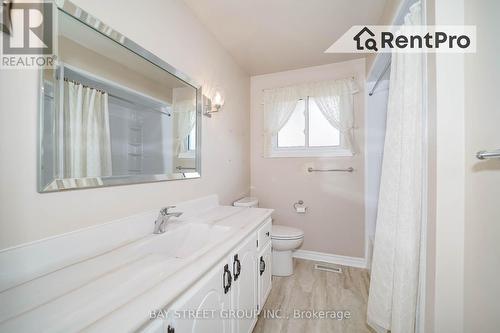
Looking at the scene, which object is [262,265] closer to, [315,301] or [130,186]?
[315,301]

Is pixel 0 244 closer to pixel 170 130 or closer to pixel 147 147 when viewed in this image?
pixel 147 147

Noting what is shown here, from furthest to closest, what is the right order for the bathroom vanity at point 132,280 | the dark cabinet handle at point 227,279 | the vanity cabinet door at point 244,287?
the vanity cabinet door at point 244,287, the dark cabinet handle at point 227,279, the bathroom vanity at point 132,280

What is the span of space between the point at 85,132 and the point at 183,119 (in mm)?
688

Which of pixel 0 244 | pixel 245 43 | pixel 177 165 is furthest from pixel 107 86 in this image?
pixel 245 43

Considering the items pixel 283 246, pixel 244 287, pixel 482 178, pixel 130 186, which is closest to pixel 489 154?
pixel 482 178

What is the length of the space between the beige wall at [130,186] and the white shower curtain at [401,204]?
1377 millimetres

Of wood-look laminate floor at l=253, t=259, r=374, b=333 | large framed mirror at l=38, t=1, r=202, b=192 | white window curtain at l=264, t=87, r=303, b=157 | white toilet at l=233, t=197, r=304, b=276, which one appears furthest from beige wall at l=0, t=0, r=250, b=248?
wood-look laminate floor at l=253, t=259, r=374, b=333

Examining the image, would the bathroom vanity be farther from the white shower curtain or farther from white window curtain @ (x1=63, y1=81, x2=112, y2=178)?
the white shower curtain

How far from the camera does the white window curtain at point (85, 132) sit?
33.1 inches

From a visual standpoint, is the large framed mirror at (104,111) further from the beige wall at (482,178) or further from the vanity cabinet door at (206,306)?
the beige wall at (482,178)

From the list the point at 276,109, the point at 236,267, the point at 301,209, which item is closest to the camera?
the point at 236,267

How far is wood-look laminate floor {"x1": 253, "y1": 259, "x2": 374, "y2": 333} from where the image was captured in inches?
57.4

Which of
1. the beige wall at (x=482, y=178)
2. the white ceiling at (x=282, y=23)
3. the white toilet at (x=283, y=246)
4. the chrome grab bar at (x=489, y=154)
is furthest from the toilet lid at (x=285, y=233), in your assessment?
→ the white ceiling at (x=282, y=23)

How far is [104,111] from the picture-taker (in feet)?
3.23
